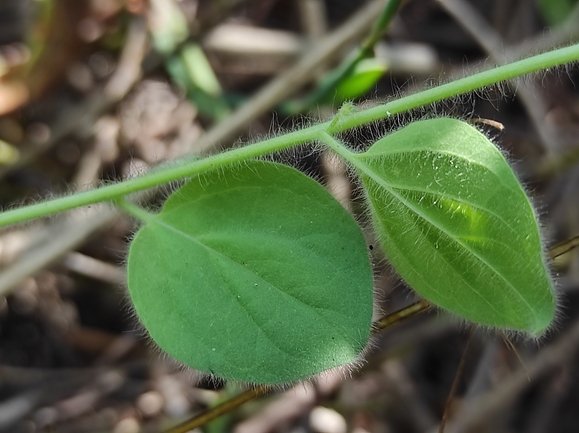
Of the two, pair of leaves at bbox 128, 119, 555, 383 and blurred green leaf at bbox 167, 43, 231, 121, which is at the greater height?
pair of leaves at bbox 128, 119, 555, 383

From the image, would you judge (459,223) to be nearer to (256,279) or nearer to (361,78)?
(256,279)

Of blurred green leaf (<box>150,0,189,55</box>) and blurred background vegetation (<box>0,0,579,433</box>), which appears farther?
blurred green leaf (<box>150,0,189,55</box>)

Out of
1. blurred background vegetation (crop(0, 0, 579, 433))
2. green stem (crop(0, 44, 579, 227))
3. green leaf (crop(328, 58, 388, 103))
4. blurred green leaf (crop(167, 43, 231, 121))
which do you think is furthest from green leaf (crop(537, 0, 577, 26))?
green stem (crop(0, 44, 579, 227))

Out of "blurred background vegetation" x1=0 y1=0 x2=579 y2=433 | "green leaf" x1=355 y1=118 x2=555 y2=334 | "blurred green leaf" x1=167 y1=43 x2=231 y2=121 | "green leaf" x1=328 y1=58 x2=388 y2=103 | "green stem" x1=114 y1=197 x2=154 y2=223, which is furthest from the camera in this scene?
"blurred green leaf" x1=167 y1=43 x2=231 y2=121

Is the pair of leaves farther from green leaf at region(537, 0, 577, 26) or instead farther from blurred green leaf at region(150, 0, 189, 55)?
green leaf at region(537, 0, 577, 26)

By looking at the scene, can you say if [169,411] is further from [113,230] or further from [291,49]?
[291,49]

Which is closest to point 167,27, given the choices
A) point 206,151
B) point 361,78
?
point 206,151

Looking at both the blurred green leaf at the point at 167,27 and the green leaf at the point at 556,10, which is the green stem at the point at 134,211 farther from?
the green leaf at the point at 556,10
